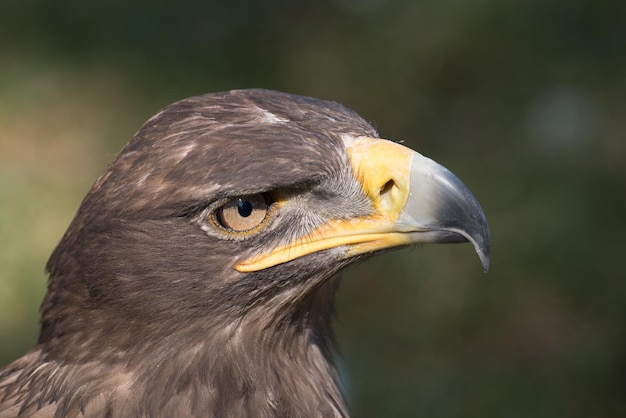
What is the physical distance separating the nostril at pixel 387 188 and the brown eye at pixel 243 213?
0.35 m

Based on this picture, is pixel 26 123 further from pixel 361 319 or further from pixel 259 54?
pixel 361 319

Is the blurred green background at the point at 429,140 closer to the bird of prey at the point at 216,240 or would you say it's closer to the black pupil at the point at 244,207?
the bird of prey at the point at 216,240

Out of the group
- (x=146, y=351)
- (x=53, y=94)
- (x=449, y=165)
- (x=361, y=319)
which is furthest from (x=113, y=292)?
(x=53, y=94)

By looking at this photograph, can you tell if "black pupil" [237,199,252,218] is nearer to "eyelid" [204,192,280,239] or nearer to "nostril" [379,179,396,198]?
"eyelid" [204,192,280,239]

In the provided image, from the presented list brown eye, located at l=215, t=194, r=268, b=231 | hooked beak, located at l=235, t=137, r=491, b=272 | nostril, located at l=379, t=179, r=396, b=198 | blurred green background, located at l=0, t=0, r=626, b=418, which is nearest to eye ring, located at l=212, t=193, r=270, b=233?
brown eye, located at l=215, t=194, r=268, b=231

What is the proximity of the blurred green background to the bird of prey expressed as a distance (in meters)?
2.84

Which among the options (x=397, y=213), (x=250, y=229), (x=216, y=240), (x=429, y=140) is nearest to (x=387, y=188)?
(x=397, y=213)

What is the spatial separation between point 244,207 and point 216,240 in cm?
13

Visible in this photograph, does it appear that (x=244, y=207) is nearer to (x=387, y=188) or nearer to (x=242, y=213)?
(x=242, y=213)

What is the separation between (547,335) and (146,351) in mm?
3609

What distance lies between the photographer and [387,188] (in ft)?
9.64

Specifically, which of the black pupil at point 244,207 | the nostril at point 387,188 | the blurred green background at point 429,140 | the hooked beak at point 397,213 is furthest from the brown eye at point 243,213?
the blurred green background at point 429,140

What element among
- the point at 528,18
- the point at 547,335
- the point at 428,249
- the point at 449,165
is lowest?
the point at 547,335

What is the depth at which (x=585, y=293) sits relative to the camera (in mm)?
6137
